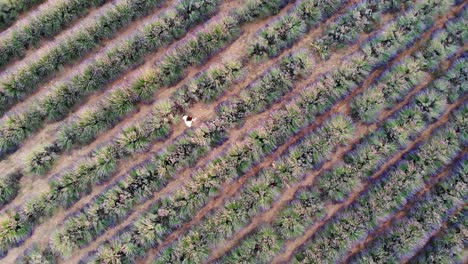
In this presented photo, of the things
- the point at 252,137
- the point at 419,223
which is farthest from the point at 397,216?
the point at 252,137

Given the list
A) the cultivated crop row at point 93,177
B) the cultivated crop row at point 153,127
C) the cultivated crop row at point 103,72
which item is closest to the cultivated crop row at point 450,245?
the cultivated crop row at point 93,177

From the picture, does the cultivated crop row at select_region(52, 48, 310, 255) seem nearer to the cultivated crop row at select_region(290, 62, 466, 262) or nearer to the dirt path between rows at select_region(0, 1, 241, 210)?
the dirt path between rows at select_region(0, 1, 241, 210)

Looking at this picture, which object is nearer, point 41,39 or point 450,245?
point 450,245

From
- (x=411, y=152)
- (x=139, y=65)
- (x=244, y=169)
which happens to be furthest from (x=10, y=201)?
(x=411, y=152)

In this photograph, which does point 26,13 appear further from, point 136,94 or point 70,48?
point 136,94

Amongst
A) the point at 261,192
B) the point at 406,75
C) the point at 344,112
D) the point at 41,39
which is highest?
the point at 41,39

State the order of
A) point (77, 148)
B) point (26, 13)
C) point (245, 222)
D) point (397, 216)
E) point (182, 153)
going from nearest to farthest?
1. point (245, 222)
2. point (182, 153)
3. point (397, 216)
4. point (77, 148)
5. point (26, 13)

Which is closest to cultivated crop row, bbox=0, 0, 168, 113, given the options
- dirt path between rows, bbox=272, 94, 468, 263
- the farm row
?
the farm row
